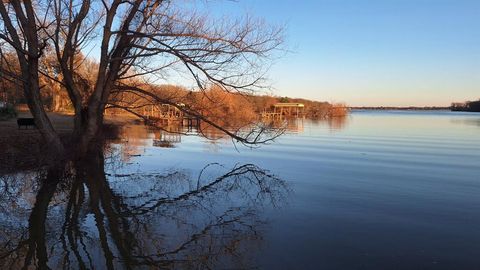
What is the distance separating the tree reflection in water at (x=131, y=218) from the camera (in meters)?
7.70

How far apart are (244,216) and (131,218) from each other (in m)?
2.48

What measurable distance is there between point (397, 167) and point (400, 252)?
11405 mm

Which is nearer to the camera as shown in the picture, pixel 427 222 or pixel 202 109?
pixel 427 222

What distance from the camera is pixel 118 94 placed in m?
20.3

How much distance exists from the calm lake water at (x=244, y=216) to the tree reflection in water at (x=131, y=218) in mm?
30

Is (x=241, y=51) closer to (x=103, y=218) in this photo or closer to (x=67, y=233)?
(x=103, y=218)

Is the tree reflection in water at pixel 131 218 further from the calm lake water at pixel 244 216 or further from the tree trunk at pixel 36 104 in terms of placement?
the tree trunk at pixel 36 104

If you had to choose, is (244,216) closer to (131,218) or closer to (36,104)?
(131,218)

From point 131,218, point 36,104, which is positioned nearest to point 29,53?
point 36,104

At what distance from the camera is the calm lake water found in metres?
7.78

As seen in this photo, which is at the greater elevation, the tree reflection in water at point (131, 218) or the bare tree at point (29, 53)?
the bare tree at point (29, 53)

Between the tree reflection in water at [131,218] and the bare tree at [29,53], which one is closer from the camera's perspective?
the tree reflection in water at [131,218]

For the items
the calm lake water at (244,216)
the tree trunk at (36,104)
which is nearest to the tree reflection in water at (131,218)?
the calm lake water at (244,216)

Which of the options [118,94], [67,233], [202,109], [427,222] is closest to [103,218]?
[67,233]
